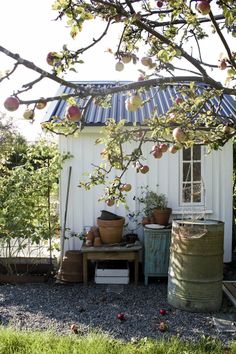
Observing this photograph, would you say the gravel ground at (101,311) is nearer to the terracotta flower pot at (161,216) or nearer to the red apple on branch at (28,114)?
the terracotta flower pot at (161,216)

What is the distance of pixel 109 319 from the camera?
549cm

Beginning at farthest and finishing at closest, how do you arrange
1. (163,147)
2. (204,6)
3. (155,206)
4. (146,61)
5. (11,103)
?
(155,206), (163,147), (146,61), (204,6), (11,103)

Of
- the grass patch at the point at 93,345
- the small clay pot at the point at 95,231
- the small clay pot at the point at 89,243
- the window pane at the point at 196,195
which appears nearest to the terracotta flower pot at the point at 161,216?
the window pane at the point at 196,195

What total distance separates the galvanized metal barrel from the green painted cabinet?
1025mm

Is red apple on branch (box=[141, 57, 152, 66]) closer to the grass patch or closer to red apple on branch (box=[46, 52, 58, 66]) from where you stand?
red apple on branch (box=[46, 52, 58, 66])

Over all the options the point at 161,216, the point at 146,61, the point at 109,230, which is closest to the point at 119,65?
the point at 146,61

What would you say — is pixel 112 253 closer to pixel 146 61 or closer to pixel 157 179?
pixel 157 179

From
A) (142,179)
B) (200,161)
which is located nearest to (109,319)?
(142,179)

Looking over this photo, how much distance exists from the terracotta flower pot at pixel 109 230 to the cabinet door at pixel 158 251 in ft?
1.60

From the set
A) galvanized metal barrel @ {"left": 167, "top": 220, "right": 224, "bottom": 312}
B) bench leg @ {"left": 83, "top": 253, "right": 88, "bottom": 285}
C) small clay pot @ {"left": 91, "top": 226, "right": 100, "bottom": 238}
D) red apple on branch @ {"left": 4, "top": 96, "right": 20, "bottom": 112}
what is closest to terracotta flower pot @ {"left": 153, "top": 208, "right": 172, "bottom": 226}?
small clay pot @ {"left": 91, "top": 226, "right": 100, "bottom": 238}

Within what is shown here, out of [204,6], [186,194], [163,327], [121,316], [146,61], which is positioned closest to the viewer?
[204,6]

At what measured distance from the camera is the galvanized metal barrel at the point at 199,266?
572 cm

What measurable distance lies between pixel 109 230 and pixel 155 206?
93cm

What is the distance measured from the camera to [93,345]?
4445 millimetres
